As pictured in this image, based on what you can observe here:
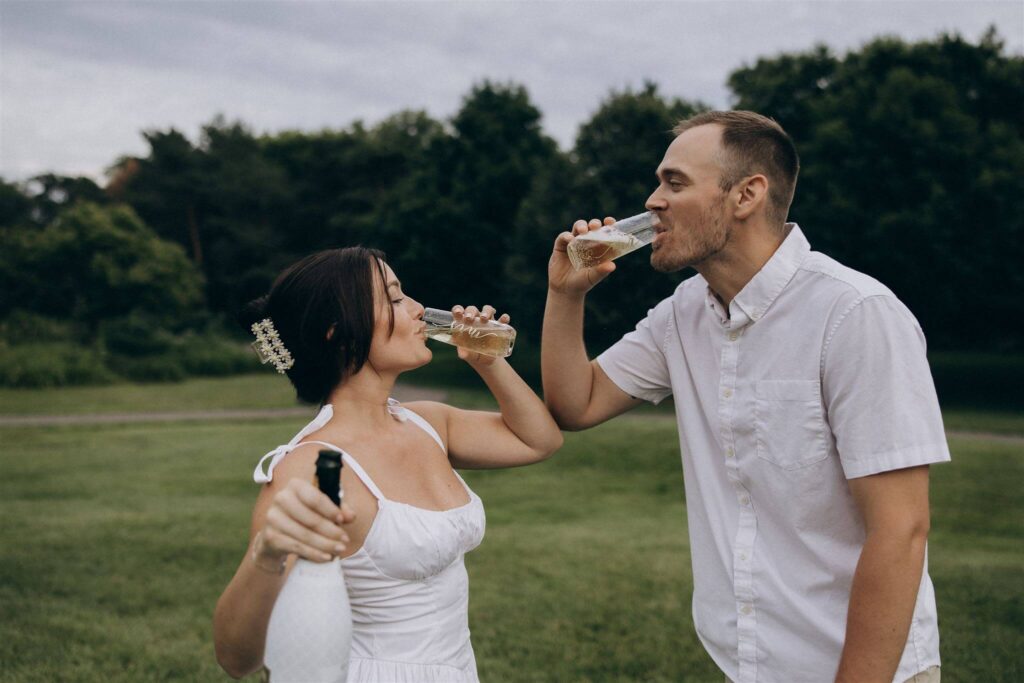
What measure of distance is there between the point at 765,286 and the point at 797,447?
486 millimetres

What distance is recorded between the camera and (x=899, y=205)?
2080 centimetres

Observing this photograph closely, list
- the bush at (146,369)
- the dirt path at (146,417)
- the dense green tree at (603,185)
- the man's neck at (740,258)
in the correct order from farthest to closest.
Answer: the bush at (146,369) < the dense green tree at (603,185) < the dirt path at (146,417) < the man's neck at (740,258)

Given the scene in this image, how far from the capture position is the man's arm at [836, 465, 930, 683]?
2.33 metres

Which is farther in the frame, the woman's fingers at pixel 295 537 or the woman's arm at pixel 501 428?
A: the woman's arm at pixel 501 428

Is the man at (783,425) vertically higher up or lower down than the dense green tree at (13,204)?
lower down

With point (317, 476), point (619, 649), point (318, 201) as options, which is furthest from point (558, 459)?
point (318, 201)

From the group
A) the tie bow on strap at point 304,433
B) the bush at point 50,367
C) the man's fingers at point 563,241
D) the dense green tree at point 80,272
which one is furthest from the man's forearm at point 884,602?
the dense green tree at point 80,272

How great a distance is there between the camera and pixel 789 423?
8.46ft

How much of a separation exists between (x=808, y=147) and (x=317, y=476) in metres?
22.4

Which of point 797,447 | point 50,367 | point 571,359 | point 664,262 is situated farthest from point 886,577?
point 50,367

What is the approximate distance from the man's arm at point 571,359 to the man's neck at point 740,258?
36 cm

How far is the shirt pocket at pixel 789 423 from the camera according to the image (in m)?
2.54

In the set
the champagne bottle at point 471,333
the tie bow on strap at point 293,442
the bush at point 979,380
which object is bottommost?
the bush at point 979,380

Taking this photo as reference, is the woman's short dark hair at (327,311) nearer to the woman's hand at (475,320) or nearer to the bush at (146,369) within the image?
the woman's hand at (475,320)
